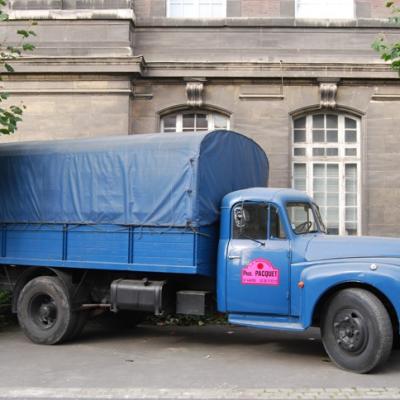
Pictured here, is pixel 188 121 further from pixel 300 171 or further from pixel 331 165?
pixel 331 165

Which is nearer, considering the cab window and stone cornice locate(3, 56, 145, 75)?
the cab window

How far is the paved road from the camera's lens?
589 centimetres

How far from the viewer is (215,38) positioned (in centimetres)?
1359

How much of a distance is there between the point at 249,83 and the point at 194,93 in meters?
1.34

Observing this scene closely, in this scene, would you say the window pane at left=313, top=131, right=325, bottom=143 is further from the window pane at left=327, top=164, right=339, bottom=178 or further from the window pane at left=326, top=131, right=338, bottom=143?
the window pane at left=327, top=164, right=339, bottom=178

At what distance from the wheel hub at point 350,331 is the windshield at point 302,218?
1.25 meters

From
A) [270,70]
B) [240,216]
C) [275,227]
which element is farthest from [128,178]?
[270,70]

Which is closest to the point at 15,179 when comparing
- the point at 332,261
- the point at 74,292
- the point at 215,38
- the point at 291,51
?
the point at 74,292

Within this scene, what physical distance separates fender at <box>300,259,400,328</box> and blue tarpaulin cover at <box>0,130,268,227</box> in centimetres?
165

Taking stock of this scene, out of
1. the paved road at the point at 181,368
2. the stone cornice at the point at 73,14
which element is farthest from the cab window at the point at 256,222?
the stone cornice at the point at 73,14

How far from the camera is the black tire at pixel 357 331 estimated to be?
632cm

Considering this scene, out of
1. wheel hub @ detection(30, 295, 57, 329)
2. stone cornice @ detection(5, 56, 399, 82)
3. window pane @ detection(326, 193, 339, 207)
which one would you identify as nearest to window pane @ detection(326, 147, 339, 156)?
window pane @ detection(326, 193, 339, 207)

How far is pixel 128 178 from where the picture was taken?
8.05 metres

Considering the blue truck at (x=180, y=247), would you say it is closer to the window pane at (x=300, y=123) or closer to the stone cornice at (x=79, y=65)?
the stone cornice at (x=79, y=65)
